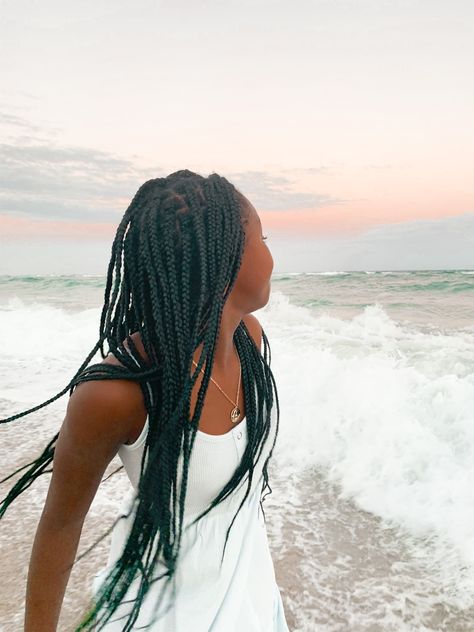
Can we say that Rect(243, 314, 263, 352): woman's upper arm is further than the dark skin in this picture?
Yes

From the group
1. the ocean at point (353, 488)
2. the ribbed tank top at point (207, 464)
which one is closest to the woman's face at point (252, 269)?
the ribbed tank top at point (207, 464)

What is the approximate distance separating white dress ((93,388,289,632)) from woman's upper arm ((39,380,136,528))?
0.29 feet

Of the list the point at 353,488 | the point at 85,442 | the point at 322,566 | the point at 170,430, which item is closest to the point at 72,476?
the point at 85,442

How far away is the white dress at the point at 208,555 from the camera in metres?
1.18

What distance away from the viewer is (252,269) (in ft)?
4.01

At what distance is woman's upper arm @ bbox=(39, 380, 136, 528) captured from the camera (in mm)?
1002

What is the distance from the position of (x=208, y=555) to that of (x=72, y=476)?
0.42 m

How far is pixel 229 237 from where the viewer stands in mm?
1167

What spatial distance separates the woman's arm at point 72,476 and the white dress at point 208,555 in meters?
0.10

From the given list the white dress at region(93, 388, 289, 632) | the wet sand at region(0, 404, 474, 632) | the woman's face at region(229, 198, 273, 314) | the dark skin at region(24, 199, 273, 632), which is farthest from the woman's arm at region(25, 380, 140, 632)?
the wet sand at region(0, 404, 474, 632)

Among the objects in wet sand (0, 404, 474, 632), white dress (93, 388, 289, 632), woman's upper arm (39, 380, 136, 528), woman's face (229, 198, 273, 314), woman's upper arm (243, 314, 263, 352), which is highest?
woman's face (229, 198, 273, 314)

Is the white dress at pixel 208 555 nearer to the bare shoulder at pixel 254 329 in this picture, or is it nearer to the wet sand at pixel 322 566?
the bare shoulder at pixel 254 329

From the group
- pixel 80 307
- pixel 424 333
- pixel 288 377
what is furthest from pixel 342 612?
pixel 80 307

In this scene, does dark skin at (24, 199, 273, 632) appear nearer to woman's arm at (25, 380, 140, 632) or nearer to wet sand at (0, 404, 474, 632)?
woman's arm at (25, 380, 140, 632)
